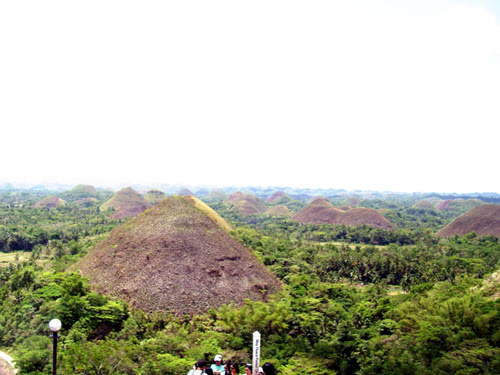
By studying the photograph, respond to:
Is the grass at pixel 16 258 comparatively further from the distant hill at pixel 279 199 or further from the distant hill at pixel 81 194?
the distant hill at pixel 279 199

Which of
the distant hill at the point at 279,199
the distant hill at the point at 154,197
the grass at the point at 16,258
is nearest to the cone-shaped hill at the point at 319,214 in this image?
the distant hill at the point at 154,197

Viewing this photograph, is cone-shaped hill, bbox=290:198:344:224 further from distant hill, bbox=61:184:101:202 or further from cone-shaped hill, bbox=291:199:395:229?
distant hill, bbox=61:184:101:202

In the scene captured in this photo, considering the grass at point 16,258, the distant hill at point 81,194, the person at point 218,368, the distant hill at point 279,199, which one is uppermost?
the person at point 218,368

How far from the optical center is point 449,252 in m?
48.1

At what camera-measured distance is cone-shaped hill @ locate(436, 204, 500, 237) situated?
65562mm

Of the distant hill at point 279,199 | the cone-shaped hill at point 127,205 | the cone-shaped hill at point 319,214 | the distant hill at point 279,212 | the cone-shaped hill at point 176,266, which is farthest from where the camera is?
the distant hill at point 279,199

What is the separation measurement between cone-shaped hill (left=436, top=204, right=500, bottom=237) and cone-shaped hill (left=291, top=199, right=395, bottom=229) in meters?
12.7

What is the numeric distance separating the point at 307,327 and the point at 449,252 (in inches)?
1524

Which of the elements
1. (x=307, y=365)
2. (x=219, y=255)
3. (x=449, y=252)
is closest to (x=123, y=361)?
(x=307, y=365)

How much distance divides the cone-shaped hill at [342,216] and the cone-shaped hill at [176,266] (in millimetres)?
55460

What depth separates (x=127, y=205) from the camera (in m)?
87.4

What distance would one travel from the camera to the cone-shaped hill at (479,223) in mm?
65562

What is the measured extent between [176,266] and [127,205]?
67.5 meters

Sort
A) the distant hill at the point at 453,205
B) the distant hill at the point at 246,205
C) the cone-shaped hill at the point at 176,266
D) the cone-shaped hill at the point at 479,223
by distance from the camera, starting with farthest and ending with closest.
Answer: the distant hill at the point at 453,205, the distant hill at the point at 246,205, the cone-shaped hill at the point at 479,223, the cone-shaped hill at the point at 176,266
